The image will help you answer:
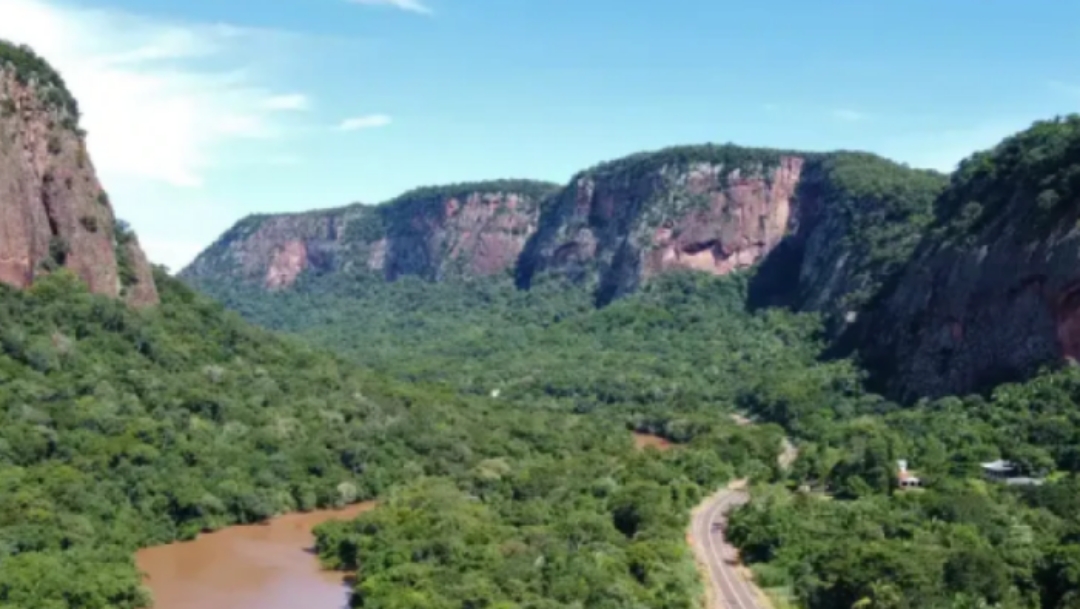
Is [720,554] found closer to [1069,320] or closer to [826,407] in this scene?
[1069,320]

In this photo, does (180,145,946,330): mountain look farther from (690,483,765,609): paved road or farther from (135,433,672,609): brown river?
(135,433,672,609): brown river

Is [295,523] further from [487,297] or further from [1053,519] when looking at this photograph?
[487,297]

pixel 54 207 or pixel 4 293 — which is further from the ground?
pixel 54 207

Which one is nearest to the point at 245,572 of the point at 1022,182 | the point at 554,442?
the point at 554,442

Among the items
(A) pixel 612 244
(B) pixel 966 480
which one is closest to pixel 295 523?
(B) pixel 966 480

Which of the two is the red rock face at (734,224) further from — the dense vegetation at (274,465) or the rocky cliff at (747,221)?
the dense vegetation at (274,465)

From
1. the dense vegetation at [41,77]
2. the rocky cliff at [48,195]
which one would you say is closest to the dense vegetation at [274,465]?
the rocky cliff at [48,195]

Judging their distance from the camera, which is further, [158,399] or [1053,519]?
[158,399]
